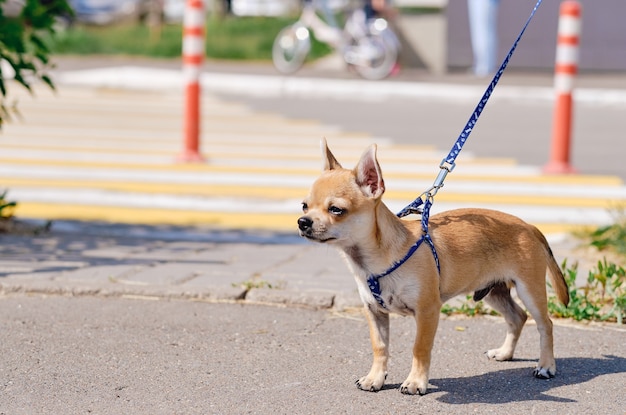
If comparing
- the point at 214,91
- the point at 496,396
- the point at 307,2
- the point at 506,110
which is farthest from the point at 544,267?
the point at 307,2

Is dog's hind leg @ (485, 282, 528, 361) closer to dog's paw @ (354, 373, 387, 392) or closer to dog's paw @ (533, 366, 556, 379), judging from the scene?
dog's paw @ (533, 366, 556, 379)

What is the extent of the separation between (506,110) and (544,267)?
10.9 m

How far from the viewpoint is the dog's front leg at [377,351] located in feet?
14.9

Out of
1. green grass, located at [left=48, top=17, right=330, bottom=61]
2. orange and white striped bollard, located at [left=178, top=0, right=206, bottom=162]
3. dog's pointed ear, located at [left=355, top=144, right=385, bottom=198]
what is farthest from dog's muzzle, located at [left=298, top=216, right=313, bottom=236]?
green grass, located at [left=48, top=17, right=330, bottom=61]

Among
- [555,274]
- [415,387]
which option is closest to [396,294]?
[415,387]

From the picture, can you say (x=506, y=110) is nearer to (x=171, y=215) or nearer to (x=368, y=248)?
(x=171, y=215)

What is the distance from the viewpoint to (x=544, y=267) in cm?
488

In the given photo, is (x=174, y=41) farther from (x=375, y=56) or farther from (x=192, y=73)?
(x=192, y=73)

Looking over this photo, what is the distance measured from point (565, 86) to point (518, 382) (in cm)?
597

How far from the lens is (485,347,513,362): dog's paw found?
5.04 meters

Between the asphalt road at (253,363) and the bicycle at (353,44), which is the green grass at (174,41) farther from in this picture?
the asphalt road at (253,363)

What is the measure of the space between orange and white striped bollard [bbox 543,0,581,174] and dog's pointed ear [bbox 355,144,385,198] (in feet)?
20.6

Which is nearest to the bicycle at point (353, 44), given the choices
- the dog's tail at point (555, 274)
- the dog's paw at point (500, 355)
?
the dog's tail at point (555, 274)

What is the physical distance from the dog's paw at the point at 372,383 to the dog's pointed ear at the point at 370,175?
2.49 ft
